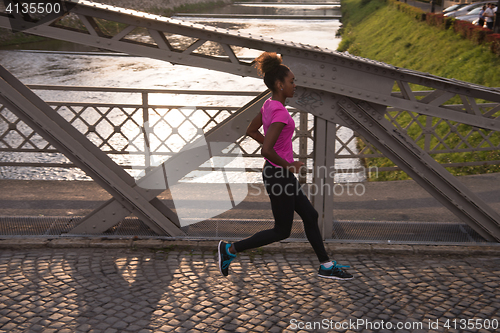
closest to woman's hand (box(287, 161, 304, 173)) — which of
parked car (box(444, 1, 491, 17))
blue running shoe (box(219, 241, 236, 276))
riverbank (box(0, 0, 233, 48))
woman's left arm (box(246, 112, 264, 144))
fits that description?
woman's left arm (box(246, 112, 264, 144))

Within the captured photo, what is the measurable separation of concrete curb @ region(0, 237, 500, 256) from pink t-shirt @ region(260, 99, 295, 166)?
4.86ft

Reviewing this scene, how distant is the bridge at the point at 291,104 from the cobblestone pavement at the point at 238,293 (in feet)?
1.84

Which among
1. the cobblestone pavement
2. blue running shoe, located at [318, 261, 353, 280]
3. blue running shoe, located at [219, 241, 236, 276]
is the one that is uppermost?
blue running shoe, located at [219, 241, 236, 276]

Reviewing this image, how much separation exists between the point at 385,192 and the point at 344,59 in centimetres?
316

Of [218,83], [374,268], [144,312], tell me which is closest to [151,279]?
[144,312]

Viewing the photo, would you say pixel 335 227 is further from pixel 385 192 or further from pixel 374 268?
pixel 385 192

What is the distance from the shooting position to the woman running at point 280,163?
4.04 metres

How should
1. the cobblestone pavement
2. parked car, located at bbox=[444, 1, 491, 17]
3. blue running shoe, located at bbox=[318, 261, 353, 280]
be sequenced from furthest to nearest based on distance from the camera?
parked car, located at bbox=[444, 1, 491, 17]
blue running shoe, located at bbox=[318, 261, 353, 280]
the cobblestone pavement

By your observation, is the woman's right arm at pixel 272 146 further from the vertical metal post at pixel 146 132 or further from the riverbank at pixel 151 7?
the riverbank at pixel 151 7

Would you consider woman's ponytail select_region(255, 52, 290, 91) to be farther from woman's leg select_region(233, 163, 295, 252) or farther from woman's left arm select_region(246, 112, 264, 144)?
woman's leg select_region(233, 163, 295, 252)

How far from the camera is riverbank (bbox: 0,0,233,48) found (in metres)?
30.1

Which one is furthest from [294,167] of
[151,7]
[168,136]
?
[151,7]

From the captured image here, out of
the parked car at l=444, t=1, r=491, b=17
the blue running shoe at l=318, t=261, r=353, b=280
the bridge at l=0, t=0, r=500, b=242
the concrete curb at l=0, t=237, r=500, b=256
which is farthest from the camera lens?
the parked car at l=444, t=1, r=491, b=17

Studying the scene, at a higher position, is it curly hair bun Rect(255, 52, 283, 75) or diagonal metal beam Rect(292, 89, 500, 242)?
curly hair bun Rect(255, 52, 283, 75)
